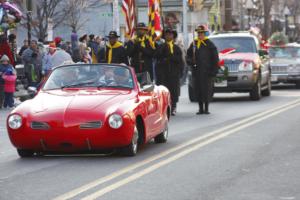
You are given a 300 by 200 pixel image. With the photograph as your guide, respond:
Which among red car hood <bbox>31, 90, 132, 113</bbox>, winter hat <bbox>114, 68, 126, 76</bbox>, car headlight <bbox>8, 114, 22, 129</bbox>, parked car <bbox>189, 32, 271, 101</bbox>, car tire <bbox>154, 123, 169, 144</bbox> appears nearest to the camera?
car headlight <bbox>8, 114, 22, 129</bbox>

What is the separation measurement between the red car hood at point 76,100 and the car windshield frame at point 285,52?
2206 cm

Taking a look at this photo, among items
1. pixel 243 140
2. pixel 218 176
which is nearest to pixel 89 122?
pixel 218 176

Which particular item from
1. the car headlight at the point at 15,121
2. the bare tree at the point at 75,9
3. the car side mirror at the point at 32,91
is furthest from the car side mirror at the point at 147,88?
the bare tree at the point at 75,9

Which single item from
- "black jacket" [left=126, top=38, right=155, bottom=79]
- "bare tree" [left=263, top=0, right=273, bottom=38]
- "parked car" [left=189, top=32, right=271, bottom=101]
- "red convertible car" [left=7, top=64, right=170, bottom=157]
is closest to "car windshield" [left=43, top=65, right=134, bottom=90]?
"red convertible car" [left=7, top=64, right=170, bottom=157]

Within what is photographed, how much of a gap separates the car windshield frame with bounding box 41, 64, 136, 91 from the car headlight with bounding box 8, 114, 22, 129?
1.31 metres

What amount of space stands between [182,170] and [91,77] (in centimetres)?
310

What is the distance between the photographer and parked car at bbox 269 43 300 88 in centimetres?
3447

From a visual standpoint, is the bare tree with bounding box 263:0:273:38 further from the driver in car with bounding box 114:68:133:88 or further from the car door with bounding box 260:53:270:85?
the driver in car with bounding box 114:68:133:88

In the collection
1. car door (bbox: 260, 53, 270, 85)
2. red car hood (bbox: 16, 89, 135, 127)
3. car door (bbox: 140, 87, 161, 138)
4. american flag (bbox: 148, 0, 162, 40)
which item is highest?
american flag (bbox: 148, 0, 162, 40)

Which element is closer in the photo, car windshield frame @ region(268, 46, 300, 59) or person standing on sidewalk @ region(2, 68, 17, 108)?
person standing on sidewalk @ region(2, 68, 17, 108)

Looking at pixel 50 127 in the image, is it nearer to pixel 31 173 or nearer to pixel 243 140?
pixel 31 173

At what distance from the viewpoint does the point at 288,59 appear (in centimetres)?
3509

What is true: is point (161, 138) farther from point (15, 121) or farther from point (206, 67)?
point (206, 67)

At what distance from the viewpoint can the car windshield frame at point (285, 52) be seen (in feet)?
116
